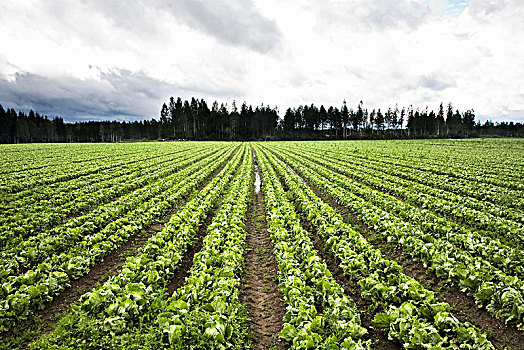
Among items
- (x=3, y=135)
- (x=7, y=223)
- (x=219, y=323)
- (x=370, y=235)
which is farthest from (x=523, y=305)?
(x=3, y=135)

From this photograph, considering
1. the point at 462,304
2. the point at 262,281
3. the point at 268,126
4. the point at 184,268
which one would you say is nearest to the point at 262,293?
the point at 262,281

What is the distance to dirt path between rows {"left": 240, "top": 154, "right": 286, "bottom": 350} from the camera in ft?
18.6

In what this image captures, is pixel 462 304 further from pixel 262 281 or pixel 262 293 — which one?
pixel 262 281

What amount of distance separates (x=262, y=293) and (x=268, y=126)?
12016 centimetres

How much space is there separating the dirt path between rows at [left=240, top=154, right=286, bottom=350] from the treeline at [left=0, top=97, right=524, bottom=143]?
347 ft

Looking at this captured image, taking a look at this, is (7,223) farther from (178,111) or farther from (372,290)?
(178,111)

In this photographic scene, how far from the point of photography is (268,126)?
124 meters

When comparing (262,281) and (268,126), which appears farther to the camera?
(268,126)

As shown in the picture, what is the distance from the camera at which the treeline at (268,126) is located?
115 meters

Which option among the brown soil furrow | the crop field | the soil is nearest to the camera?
the crop field

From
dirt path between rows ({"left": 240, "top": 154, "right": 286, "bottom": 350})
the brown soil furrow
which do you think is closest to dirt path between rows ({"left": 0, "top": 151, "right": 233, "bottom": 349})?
dirt path between rows ({"left": 240, "top": 154, "right": 286, "bottom": 350})

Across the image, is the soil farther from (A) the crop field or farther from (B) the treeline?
(B) the treeline

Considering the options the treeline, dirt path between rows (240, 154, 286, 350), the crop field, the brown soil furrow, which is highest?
the treeline

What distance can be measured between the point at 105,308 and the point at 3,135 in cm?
12651
